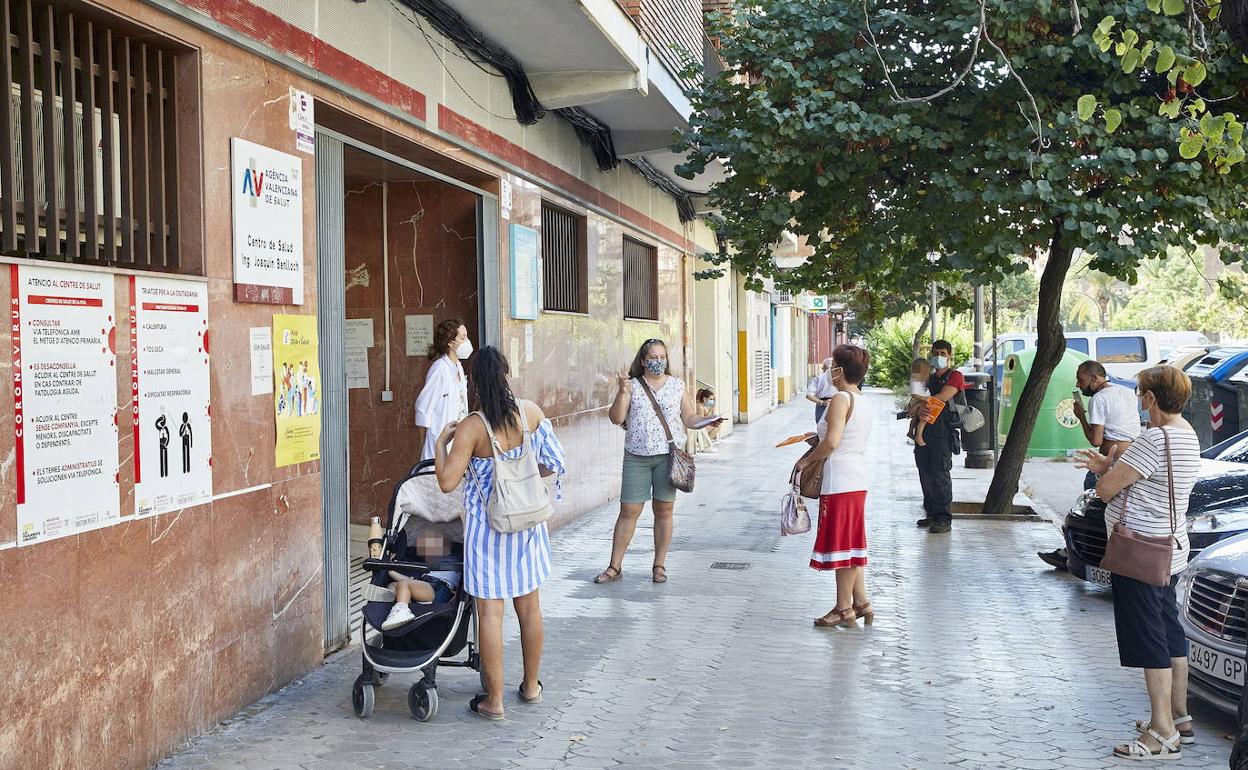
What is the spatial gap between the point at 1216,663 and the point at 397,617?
3645 millimetres

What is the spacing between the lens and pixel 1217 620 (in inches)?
223

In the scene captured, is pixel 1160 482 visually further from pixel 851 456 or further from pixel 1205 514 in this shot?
pixel 1205 514

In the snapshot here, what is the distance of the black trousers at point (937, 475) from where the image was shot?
37.9ft

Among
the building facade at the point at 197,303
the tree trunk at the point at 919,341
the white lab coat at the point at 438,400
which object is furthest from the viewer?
the tree trunk at the point at 919,341

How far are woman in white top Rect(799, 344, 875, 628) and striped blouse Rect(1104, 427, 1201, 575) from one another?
2.33 metres

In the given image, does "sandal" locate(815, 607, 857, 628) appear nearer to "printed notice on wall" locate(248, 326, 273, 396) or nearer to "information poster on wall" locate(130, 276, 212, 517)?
"printed notice on wall" locate(248, 326, 273, 396)

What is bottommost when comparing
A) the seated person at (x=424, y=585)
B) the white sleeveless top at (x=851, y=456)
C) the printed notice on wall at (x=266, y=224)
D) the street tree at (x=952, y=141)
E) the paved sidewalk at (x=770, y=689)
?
the paved sidewalk at (x=770, y=689)

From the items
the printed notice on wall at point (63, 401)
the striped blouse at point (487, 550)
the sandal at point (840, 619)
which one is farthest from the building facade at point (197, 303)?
the sandal at point (840, 619)

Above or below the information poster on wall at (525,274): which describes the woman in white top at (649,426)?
below

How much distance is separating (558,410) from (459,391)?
279cm

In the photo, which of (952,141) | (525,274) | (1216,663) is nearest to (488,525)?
(1216,663)

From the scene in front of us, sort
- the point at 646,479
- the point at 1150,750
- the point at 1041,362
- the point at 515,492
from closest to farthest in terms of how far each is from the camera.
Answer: the point at 1150,750, the point at 515,492, the point at 646,479, the point at 1041,362

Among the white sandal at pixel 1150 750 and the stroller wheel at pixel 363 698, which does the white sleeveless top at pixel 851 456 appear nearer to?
the white sandal at pixel 1150 750

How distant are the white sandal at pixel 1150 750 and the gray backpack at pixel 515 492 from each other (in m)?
2.61
